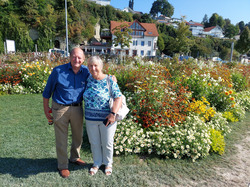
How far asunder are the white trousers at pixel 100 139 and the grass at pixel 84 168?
0.77 feet

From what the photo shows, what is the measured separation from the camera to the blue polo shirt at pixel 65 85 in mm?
2344

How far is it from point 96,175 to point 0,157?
176cm

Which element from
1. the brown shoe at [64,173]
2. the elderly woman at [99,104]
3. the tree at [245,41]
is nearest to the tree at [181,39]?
the tree at [245,41]

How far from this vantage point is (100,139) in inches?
104

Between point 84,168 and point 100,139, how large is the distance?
655 mm

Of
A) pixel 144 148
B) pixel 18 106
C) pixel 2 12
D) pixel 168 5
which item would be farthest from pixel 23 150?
pixel 168 5

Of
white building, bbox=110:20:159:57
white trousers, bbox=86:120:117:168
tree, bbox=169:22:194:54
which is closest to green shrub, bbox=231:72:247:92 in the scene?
white trousers, bbox=86:120:117:168

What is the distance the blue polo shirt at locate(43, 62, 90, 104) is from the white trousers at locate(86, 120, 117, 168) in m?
0.42

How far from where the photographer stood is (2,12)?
30328 mm

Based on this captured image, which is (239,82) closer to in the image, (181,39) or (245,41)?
(181,39)

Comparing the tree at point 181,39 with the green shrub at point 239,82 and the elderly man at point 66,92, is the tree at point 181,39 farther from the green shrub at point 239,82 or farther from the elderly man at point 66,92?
the elderly man at point 66,92

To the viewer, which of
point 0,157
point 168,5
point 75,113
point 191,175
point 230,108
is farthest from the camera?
point 168,5

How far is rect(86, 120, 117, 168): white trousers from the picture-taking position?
8.20 feet

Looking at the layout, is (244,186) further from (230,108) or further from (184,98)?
(230,108)
